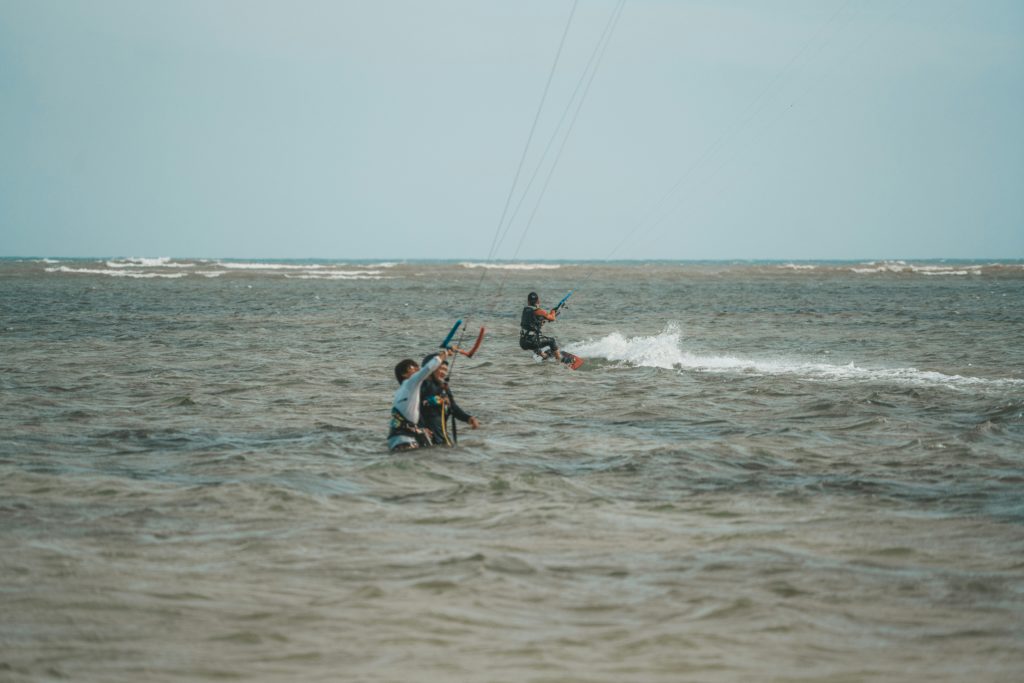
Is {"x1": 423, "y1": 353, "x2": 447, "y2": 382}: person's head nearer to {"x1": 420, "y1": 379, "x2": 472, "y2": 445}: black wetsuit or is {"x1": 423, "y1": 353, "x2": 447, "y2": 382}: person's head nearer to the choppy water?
{"x1": 420, "y1": 379, "x2": 472, "y2": 445}: black wetsuit

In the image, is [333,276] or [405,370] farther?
[333,276]

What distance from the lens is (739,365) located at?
19.7 m

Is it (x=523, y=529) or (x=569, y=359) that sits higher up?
(x=569, y=359)

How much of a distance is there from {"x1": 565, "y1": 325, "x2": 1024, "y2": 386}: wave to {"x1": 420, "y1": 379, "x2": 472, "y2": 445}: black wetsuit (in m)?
8.61

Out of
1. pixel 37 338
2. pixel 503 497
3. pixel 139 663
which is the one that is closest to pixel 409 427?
pixel 503 497

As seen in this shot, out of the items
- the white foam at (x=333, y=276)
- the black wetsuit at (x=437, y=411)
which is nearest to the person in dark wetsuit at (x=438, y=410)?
the black wetsuit at (x=437, y=411)

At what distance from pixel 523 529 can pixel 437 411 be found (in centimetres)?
380

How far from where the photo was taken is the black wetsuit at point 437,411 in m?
11.2

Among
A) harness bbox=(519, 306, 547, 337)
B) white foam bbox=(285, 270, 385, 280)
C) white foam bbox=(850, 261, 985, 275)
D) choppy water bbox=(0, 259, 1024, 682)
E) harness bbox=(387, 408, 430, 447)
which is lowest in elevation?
choppy water bbox=(0, 259, 1024, 682)

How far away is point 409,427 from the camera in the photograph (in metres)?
10.9

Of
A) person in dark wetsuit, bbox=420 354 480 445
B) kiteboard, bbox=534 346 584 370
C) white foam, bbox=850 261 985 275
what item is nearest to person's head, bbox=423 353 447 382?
person in dark wetsuit, bbox=420 354 480 445

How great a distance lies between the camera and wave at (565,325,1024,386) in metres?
16.9

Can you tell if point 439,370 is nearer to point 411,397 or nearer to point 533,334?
point 411,397

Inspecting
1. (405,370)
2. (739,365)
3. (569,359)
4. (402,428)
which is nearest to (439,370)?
(405,370)
